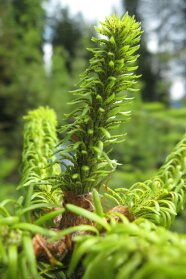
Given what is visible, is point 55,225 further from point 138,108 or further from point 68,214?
point 138,108

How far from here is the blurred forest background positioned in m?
1.79

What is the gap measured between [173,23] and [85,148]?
9.60 metres

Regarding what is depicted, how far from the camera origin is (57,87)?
173 inches

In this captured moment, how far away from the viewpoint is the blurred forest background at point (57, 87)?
5.87 ft

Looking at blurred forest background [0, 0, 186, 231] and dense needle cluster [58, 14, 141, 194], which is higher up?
blurred forest background [0, 0, 186, 231]

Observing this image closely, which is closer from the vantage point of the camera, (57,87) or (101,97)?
(101,97)

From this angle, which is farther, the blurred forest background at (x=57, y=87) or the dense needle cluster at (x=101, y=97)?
the blurred forest background at (x=57, y=87)

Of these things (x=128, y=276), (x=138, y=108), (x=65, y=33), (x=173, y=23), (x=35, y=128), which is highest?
(x=173, y=23)

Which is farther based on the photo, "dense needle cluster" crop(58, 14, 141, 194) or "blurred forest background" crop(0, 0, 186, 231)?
"blurred forest background" crop(0, 0, 186, 231)

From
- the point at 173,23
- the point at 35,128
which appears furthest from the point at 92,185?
the point at 173,23

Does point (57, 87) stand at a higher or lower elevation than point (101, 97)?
higher

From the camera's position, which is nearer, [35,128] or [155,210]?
[155,210]

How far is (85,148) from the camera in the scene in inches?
9.5

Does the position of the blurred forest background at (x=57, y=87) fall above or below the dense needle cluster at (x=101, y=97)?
above
